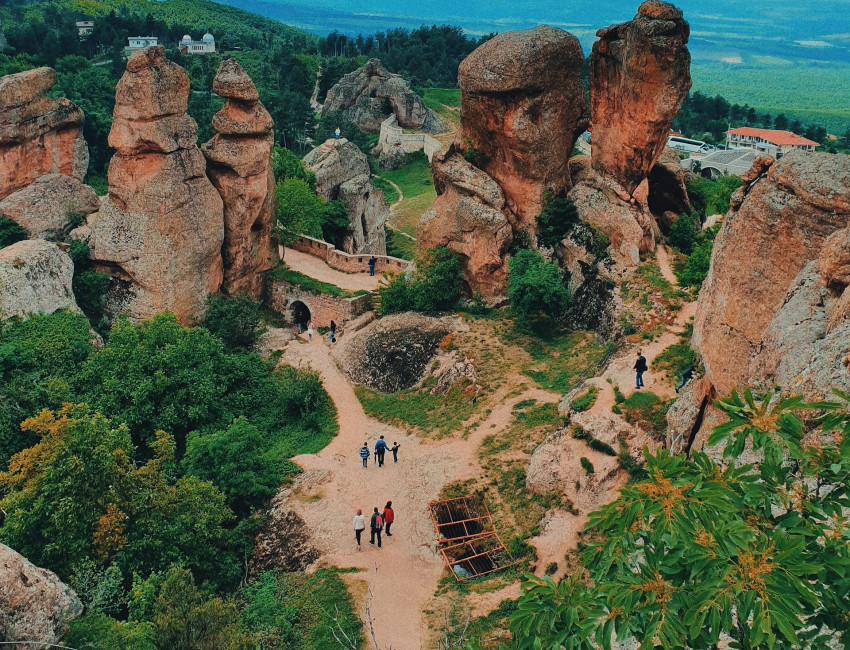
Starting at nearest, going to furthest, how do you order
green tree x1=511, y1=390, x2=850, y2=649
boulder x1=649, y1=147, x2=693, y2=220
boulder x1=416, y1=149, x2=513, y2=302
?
1. green tree x1=511, y1=390, x2=850, y2=649
2. boulder x1=416, y1=149, x2=513, y2=302
3. boulder x1=649, y1=147, x2=693, y2=220

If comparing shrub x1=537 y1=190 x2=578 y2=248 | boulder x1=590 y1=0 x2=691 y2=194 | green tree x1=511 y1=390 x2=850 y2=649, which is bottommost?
shrub x1=537 y1=190 x2=578 y2=248

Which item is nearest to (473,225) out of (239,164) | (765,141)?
(239,164)

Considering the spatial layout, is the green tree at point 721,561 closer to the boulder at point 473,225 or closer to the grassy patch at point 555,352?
the grassy patch at point 555,352

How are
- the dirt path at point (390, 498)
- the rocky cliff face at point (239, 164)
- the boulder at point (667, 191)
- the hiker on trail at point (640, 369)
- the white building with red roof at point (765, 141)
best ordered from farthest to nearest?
the white building with red roof at point (765, 141), the rocky cliff face at point (239, 164), the boulder at point (667, 191), the hiker on trail at point (640, 369), the dirt path at point (390, 498)

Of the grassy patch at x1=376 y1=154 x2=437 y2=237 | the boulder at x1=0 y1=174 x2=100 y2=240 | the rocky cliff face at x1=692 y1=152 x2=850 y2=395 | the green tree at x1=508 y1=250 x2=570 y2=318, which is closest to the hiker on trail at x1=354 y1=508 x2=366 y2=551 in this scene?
the rocky cliff face at x1=692 y1=152 x2=850 y2=395

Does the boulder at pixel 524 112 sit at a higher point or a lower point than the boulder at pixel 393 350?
higher

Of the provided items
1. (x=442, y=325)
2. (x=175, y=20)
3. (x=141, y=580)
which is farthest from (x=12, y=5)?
(x=141, y=580)

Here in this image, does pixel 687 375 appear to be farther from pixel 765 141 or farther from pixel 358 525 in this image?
pixel 765 141

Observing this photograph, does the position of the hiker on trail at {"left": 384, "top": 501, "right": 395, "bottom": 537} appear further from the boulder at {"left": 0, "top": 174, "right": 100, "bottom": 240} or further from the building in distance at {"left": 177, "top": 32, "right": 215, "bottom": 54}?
the building in distance at {"left": 177, "top": 32, "right": 215, "bottom": 54}

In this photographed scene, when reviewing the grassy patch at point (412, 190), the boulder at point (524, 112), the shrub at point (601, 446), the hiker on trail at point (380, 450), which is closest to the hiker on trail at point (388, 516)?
the hiker on trail at point (380, 450)
